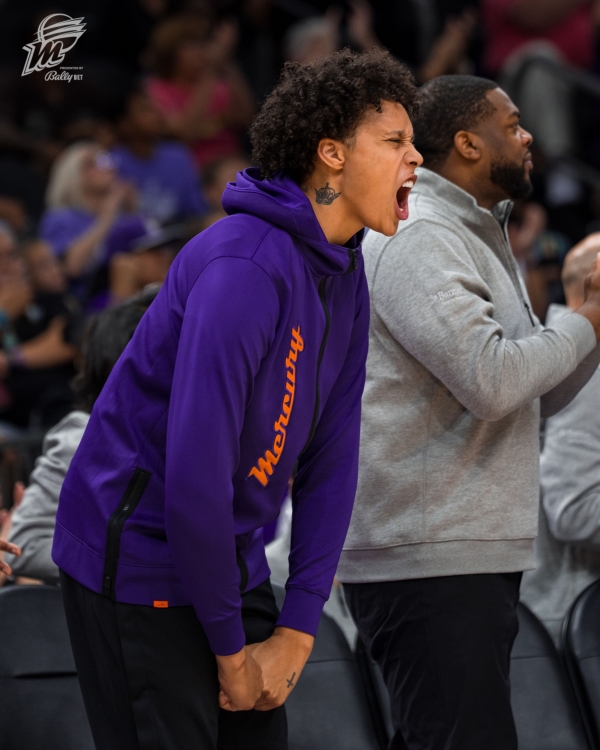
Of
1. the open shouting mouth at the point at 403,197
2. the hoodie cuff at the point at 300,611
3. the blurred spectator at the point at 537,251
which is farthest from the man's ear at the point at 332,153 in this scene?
the blurred spectator at the point at 537,251

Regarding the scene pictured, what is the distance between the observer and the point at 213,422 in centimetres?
129

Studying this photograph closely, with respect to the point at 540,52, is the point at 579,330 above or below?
below

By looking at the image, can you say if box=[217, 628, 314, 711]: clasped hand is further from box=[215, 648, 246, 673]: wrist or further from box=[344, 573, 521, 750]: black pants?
box=[344, 573, 521, 750]: black pants

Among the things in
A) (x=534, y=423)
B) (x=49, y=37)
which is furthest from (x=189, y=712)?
(x=49, y=37)

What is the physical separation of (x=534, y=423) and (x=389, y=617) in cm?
45

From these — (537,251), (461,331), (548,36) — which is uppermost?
(548,36)

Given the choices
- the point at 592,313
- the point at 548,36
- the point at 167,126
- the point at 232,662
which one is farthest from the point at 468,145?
the point at 548,36

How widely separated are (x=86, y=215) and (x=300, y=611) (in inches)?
151

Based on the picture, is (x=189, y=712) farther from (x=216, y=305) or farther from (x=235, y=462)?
(x=216, y=305)

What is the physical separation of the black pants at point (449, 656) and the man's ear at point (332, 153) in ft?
2.44

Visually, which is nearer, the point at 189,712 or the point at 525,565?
the point at 189,712

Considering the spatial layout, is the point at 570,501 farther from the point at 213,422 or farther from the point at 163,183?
the point at 163,183

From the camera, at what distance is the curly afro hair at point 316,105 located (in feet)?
4.84

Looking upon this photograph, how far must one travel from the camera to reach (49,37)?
2.46 m
